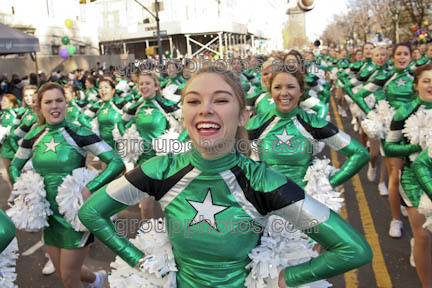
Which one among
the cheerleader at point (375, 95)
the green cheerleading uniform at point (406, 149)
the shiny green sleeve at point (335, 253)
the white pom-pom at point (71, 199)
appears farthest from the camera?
the cheerleader at point (375, 95)

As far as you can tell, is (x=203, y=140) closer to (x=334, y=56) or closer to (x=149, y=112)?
(x=149, y=112)

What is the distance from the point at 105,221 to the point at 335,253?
111 centimetres

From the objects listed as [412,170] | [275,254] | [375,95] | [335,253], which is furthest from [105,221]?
[375,95]

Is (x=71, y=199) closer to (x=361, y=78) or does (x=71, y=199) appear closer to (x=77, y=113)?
(x=77, y=113)

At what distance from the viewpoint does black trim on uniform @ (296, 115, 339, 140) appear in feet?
11.4

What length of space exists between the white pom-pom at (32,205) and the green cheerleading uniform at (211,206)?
1.75 metres

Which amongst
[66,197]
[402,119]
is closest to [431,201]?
[402,119]

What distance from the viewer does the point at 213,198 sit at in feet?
6.46

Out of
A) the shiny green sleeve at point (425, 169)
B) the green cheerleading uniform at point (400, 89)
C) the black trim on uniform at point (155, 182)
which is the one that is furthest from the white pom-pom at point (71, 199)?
the green cheerleading uniform at point (400, 89)

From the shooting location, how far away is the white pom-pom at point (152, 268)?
6.78ft

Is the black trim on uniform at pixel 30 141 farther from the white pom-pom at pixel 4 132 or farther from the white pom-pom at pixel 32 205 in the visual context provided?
the white pom-pom at pixel 4 132

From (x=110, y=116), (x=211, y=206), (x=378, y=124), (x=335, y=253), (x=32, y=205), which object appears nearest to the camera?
(x=335, y=253)

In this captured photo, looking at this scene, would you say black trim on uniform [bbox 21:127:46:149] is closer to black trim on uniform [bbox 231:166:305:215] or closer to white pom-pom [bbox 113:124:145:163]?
white pom-pom [bbox 113:124:145:163]

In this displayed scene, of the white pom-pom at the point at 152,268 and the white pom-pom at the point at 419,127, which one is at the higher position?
the white pom-pom at the point at 419,127
